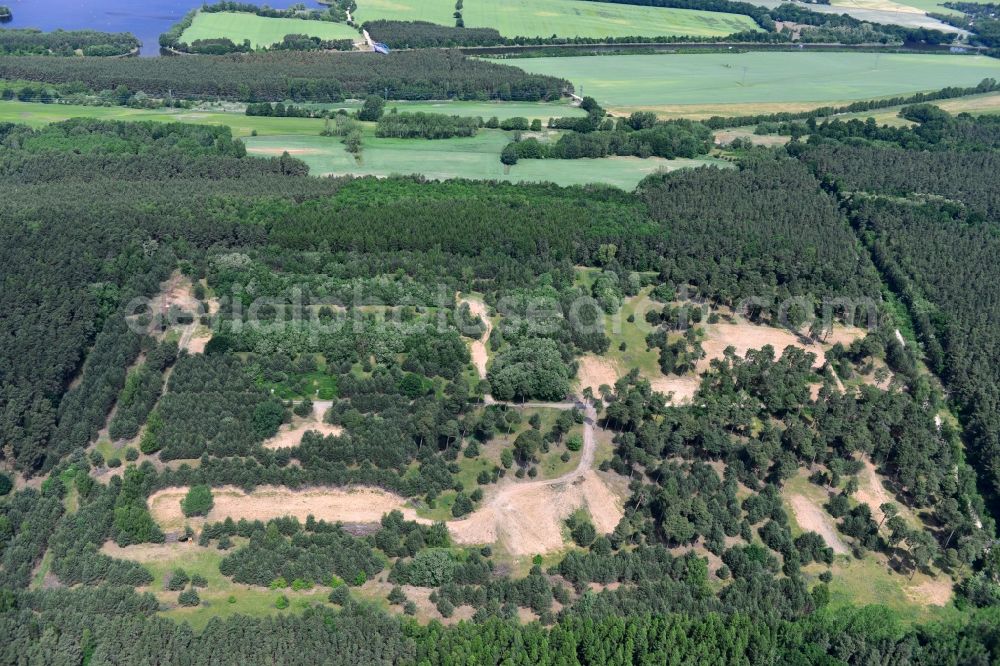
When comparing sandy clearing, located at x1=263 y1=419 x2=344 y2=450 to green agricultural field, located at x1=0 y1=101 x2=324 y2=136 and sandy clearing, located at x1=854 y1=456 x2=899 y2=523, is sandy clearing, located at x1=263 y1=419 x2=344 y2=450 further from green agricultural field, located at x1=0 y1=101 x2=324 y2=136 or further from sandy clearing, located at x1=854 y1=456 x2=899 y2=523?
green agricultural field, located at x1=0 y1=101 x2=324 y2=136

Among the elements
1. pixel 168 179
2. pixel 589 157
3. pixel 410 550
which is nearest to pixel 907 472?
pixel 410 550

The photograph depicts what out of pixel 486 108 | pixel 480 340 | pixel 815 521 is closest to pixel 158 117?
pixel 486 108

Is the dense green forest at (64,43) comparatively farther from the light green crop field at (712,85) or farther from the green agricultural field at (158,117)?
the light green crop field at (712,85)

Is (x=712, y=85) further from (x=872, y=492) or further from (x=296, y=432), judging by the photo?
(x=296, y=432)

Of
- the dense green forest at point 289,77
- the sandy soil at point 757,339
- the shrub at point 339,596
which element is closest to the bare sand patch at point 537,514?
the shrub at point 339,596

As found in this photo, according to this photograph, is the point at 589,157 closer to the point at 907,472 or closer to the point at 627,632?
the point at 907,472

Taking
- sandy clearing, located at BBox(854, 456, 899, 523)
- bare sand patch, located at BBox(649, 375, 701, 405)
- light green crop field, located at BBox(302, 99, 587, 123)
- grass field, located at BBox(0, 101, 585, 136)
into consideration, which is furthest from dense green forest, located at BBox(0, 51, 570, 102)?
sandy clearing, located at BBox(854, 456, 899, 523)

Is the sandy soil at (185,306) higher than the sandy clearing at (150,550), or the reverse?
the sandy soil at (185,306)
